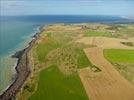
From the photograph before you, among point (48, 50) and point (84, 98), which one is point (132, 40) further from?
point (84, 98)

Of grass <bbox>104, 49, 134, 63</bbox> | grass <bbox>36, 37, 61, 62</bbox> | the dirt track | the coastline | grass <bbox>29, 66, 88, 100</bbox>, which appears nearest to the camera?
grass <bbox>29, 66, 88, 100</bbox>

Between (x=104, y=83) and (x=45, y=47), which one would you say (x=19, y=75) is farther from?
(x=45, y=47)

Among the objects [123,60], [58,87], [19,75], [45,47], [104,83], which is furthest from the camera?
[45,47]

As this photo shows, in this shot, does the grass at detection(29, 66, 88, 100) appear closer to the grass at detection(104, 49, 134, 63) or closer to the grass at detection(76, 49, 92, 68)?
the grass at detection(76, 49, 92, 68)

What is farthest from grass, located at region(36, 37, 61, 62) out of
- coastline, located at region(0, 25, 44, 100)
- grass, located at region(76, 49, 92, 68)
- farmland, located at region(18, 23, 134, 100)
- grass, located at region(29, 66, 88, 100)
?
grass, located at region(29, 66, 88, 100)

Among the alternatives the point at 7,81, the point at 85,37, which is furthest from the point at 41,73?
the point at 85,37

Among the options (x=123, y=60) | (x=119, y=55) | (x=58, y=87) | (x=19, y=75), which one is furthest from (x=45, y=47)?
(x=58, y=87)

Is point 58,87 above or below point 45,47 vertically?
above
